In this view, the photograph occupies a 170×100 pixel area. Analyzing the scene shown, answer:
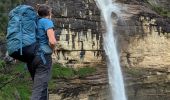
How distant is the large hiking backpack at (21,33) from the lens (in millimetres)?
6637

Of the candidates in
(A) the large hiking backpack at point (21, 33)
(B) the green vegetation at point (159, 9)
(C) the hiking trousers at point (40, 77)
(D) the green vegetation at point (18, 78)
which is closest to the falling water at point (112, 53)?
(D) the green vegetation at point (18, 78)

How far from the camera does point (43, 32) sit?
6.96 meters

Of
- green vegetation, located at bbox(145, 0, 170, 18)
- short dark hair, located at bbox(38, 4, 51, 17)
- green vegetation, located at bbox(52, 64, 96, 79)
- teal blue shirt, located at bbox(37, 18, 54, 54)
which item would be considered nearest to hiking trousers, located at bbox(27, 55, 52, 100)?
teal blue shirt, located at bbox(37, 18, 54, 54)

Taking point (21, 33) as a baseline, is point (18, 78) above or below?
below

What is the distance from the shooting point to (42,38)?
6.97 m

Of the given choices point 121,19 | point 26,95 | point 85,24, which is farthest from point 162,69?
point 26,95

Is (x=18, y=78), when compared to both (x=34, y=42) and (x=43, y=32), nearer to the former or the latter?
(x=43, y=32)

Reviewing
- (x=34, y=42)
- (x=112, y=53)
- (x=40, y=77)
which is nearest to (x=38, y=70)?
(x=40, y=77)

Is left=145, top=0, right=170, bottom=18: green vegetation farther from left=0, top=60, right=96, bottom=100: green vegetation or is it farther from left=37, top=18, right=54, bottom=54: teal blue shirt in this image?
left=37, top=18, right=54, bottom=54: teal blue shirt

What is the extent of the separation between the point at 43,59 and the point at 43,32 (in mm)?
423

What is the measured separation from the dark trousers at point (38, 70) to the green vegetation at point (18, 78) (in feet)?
42.2

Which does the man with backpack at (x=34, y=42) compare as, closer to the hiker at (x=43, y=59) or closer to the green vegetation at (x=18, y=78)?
the hiker at (x=43, y=59)

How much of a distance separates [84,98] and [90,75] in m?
1.57

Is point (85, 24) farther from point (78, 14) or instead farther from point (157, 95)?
point (157, 95)
